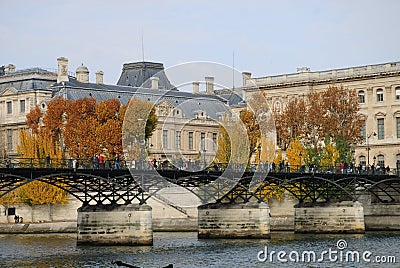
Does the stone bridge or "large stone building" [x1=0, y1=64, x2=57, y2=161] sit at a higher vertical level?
"large stone building" [x1=0, y1=64, x2=57, y2=161]

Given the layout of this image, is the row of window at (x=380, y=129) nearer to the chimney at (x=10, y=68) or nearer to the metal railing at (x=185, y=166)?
the metal railing at (x=185, y=166)

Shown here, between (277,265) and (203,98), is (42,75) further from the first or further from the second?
(277,265)

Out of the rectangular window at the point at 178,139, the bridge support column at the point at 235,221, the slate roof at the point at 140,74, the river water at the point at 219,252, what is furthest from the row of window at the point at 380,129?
the bridge support column at the point at 235,221

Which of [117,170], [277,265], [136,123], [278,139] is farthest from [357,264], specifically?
[278,139]

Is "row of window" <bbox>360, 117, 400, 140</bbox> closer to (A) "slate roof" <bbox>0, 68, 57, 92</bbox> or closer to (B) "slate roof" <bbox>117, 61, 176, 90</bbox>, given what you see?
(B) "slate roof" <bbox>117, 61, 176, 90</bbox>

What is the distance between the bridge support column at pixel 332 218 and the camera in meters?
92.0

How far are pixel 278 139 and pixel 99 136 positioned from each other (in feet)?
62.0

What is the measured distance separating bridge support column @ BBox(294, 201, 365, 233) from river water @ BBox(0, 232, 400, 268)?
2.97m

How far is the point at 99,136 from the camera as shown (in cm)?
11075

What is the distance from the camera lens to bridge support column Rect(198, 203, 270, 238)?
85.2 m

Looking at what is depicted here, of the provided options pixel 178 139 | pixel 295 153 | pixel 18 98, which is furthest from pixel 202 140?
pixel 295 153

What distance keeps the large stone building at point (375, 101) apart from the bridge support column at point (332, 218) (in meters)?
29.6

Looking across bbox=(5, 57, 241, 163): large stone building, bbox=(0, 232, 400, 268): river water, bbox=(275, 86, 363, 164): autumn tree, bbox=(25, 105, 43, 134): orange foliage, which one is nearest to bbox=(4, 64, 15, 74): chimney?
bbox=(5, 57, 241, 163): large stone building

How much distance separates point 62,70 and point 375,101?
111 feet
